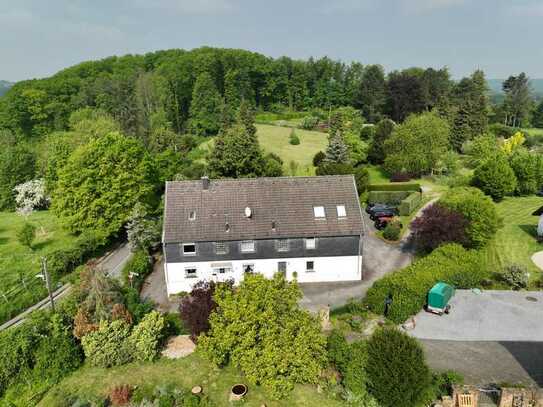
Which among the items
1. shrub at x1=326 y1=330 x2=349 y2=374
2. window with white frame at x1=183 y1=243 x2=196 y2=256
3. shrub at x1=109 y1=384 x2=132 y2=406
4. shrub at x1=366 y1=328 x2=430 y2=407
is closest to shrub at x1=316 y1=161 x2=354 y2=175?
window with white frame at x1=183 y1=243 x2=196 y2=256

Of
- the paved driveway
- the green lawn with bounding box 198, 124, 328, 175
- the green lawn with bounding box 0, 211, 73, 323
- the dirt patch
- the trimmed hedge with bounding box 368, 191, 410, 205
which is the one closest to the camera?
A: the dirt patch

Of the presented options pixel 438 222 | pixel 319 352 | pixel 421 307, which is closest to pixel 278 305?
pixel 319 352

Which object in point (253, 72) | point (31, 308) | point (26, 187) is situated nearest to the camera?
point (31, 308)

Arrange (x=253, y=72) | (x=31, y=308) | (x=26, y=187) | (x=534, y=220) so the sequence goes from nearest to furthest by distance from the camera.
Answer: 1. (x=31, y=308)
2. (x=534, y=220)
3. (x=26, y=187)
4. (x=253, y=72)

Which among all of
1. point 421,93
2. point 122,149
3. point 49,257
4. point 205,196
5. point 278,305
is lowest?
point 49,257

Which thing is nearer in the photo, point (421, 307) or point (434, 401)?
point (434, 401)

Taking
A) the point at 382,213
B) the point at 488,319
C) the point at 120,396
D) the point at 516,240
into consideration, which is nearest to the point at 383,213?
the point at 382,213

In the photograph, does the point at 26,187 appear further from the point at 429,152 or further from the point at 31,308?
the point at 429,152

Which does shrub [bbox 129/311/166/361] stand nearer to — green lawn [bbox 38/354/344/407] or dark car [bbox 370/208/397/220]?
green lawn [bbox 38/354/344/407]
